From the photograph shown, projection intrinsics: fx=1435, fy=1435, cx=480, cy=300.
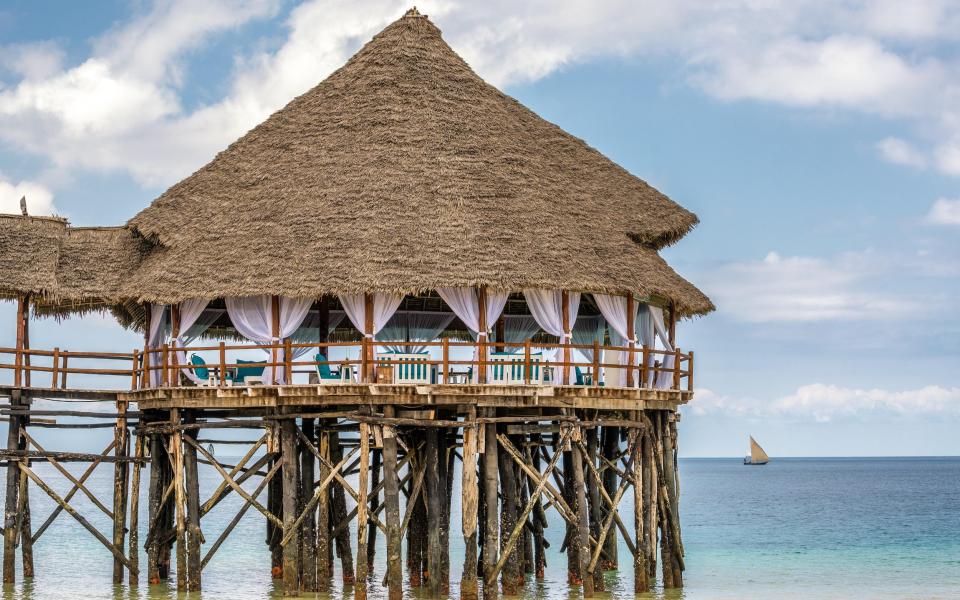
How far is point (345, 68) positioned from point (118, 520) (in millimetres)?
11435

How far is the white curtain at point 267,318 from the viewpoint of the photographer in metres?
27.2

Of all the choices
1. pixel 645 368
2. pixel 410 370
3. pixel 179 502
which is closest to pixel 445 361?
pixel 410 370

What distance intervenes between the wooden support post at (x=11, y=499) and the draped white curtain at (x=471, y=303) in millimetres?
9652

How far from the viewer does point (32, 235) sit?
31.3 metres

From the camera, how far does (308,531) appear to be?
27.0 metres

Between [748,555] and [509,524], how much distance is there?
905 inches

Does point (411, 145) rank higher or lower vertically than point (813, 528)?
higher

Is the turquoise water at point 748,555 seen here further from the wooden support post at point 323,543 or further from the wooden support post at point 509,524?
the wooden support post at point 509,524

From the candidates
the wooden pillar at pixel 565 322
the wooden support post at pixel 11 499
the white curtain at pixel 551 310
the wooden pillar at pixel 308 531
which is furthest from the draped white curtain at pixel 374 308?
the wooden support post at pixel 11 499

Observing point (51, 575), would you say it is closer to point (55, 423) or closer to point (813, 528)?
point (55, 423)

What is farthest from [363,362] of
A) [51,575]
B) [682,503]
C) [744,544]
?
[682,503]

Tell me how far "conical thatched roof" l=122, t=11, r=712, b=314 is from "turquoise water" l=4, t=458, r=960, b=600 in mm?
6551

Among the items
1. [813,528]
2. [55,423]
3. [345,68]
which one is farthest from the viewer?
[813,528]

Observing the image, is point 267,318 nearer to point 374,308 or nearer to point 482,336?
point 374,308
